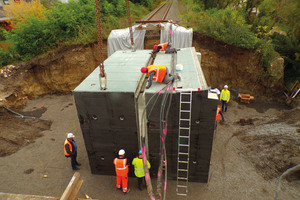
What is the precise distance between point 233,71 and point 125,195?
11.6 metres

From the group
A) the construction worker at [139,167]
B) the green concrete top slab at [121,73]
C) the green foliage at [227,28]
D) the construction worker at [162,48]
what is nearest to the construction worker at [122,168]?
the construction worker at [139,167]

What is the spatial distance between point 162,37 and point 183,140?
912 centimetres

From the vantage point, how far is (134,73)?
748cm

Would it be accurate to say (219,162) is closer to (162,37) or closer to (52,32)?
(162,37)

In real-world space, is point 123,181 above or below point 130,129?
below

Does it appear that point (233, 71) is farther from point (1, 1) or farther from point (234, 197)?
point (1, 1)

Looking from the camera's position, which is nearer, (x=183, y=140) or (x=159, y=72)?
(x=159, y=72)

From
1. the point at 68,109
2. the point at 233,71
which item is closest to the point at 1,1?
the point at 68,109

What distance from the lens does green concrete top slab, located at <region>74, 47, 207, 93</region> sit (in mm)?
6223

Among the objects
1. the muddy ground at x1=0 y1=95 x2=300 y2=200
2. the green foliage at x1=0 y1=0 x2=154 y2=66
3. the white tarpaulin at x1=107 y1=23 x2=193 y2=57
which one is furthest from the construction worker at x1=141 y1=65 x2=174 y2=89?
the green foliage at x1=0 y1=0 x2=154 y2=66

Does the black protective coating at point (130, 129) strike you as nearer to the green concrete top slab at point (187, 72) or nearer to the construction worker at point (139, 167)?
the green concrete top slab at point (187, 72)

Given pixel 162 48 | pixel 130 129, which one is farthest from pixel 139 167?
pixel 162 48

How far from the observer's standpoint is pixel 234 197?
21.7ft

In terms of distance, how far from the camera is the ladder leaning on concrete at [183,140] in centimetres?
596
